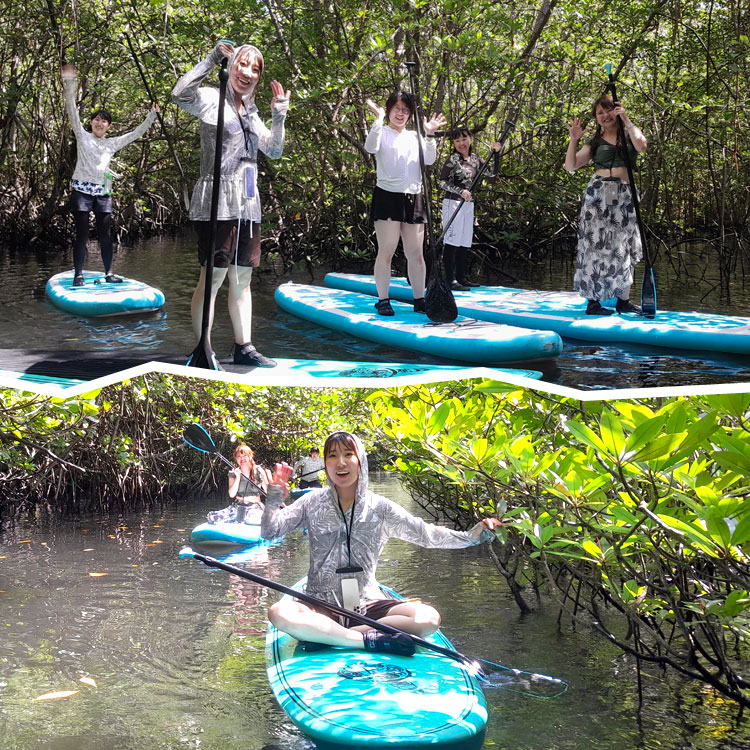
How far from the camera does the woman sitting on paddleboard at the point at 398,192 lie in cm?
181

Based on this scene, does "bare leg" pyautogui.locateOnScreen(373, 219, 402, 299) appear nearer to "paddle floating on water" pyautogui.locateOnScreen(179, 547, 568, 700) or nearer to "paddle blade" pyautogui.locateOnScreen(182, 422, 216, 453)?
"paddle floating on water" pyautogui.locateOnScreen(179, 547, 568, 700)

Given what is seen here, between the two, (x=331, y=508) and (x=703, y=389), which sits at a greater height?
(x=703, y=389)

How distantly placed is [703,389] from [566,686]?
165 centimetres

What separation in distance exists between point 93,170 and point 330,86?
0.51 metres

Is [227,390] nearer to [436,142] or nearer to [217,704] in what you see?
[217,704]

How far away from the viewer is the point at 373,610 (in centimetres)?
254

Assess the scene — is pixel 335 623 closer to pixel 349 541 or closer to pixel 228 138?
pixel 349 541

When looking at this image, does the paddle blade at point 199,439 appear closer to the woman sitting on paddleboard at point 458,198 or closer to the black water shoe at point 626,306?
the woman sitting on paddleboard at point 458,198

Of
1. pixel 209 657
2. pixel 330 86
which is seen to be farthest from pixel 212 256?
pixel 209 657

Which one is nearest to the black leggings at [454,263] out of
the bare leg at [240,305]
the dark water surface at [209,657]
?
the bare leg at [240,305]

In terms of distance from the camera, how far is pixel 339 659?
2424 mm

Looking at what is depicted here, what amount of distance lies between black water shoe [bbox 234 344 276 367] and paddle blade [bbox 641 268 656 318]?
3.87 feet

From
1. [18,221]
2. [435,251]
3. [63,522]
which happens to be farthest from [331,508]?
[63,522]

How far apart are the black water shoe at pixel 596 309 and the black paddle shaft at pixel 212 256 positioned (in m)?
1.20
